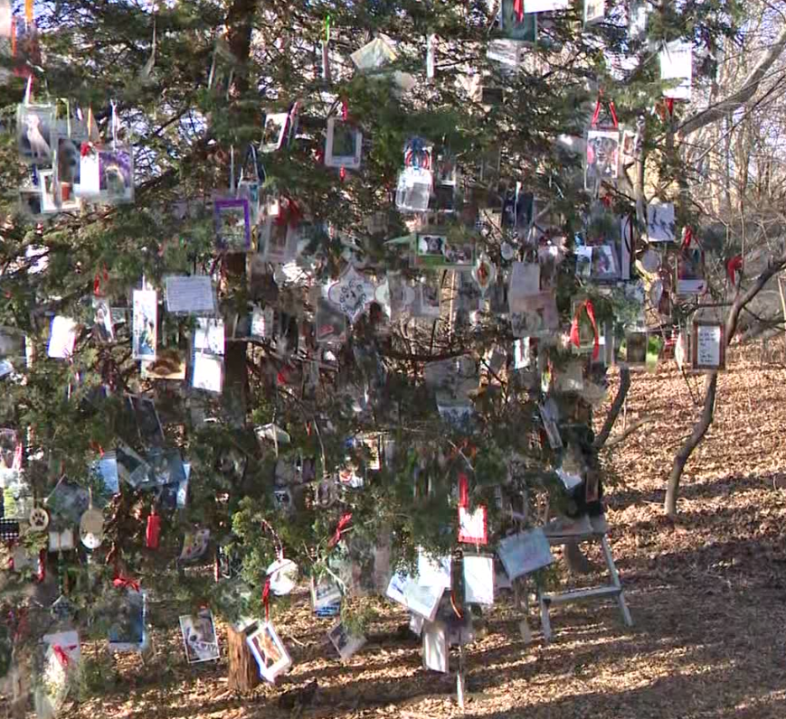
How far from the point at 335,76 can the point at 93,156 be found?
104 cm

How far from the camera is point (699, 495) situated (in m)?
8.93

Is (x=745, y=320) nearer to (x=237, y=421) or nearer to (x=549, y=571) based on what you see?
(x=549, y=571)

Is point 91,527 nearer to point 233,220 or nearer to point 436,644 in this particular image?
point 233,220

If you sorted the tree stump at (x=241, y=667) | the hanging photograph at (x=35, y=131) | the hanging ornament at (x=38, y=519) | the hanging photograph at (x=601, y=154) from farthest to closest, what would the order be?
the tree stump at (x=241, y=667), the hanging photograph at (x=601, y=154), the hanging ornament at (x=38, y=519), the hanging photograph at (x=35, y=131)

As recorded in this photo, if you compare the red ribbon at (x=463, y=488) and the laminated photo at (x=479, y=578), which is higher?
the red ribbon at (x=463, y=488)

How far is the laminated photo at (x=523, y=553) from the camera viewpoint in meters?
4.44

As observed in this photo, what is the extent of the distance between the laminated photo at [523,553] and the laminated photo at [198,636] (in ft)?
4.12

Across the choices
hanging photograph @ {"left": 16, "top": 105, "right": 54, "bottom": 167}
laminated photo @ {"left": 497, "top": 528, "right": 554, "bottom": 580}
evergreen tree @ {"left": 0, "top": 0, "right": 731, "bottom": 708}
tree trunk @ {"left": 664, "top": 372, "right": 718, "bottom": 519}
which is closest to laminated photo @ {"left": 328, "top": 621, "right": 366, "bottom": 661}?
evergreen tree @ {"left": 0, "top": 0, "right": 731, "bottom": 708}

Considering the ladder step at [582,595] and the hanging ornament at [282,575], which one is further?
the ladder step at [582,595]

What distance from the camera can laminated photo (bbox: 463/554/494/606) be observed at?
436cm

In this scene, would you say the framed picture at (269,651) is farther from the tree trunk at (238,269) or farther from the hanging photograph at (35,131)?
the hanging photograph at (35,131)

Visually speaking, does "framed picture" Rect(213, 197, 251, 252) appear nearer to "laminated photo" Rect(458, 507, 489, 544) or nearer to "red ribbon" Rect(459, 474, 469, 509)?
"red ribbon" Rect(459, 474, 469, 509)

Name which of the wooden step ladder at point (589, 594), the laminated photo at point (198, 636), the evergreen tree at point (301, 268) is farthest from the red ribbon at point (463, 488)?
the wooden step ladder at point (589, 594)

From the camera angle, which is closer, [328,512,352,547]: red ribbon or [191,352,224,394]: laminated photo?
[191,352,224,394]: laminated photo
